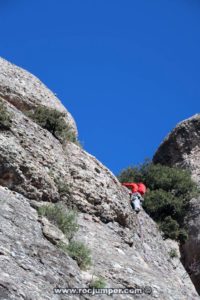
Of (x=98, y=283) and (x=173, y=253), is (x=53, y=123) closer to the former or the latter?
(x=173, y=253)

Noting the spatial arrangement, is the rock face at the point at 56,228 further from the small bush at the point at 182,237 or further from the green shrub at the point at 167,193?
the green shrub at the point at 167,193

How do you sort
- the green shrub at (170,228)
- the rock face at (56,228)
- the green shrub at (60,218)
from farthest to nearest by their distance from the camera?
the green shrub at (170,228) → the green shrub at (60,218) → the rock face at (56,228)

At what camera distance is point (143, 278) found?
43.0ft

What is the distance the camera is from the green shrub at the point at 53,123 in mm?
17141

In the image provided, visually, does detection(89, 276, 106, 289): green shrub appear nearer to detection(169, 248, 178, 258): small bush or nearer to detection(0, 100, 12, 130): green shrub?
detection(0, 100, 12, 130): green shrub

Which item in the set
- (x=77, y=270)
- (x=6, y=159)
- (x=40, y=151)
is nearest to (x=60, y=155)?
(x=40, y=151)

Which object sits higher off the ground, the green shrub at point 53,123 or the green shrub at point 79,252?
the green shrub at point 53,123

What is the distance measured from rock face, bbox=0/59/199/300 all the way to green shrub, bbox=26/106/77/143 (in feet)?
1.18

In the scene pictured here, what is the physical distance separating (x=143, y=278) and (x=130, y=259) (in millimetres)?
1430

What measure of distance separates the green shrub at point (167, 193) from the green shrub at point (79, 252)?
10662 millimetres

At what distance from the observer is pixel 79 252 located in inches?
480

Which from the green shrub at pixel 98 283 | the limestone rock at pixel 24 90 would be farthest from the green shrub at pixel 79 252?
the limestone rock at pixel 24 90

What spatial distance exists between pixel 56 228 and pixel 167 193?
13.1m

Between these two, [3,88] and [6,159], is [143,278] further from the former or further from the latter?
[3,88]
